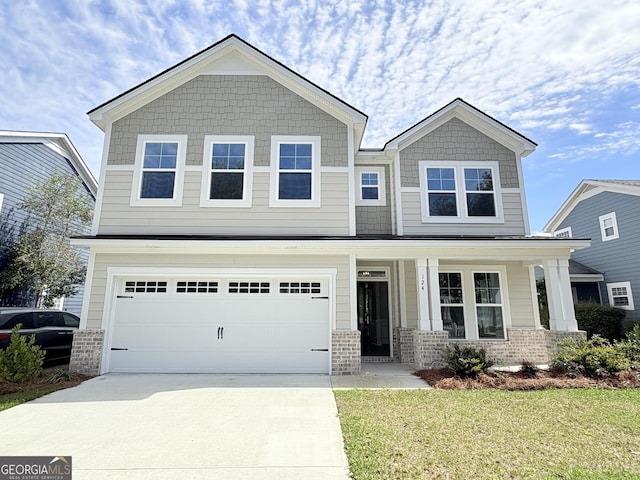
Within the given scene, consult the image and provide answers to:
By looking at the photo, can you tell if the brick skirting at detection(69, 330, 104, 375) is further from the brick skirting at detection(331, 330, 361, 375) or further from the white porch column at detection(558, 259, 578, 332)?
the white porch column at detection(558, 259, 578, 332)

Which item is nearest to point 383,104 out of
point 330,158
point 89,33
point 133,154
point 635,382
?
point 330,158

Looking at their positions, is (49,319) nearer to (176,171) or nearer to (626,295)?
(176,171)

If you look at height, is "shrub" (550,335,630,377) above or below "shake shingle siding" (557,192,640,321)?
below

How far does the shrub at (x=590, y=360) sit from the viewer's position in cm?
748

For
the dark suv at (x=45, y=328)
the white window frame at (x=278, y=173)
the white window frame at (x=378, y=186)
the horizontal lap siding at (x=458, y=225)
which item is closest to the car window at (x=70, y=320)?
the dark suv at (x=45, y=328)

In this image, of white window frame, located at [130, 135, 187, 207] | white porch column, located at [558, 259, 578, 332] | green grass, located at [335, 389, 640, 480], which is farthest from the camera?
white window frame, located at [130, 135, 187, 207]

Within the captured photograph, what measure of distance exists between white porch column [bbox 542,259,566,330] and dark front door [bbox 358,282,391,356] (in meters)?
4.35

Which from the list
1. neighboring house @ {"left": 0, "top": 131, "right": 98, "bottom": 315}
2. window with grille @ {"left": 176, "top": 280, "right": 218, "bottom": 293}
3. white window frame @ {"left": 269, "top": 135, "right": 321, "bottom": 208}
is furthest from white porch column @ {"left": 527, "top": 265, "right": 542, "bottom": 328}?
neighboring house @ {"left": 0, "top": 131, "right": 98, "bottom": 315}

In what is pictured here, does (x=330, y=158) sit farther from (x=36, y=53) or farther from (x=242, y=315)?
(x=36, y=53)

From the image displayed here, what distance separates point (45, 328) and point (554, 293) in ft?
44.8

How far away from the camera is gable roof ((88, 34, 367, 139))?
9.55 metres

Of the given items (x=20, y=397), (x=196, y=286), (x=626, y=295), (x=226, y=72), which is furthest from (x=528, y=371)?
(x=226, y=72)

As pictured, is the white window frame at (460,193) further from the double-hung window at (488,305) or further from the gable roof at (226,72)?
the gable roof at (226,72)

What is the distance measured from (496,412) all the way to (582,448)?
139cm
